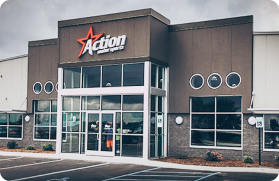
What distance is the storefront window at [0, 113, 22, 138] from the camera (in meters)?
25.9

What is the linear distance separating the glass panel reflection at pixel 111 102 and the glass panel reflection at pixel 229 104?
5.43m

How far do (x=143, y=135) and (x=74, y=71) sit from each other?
231 inches

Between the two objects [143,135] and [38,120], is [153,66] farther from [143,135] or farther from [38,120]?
[38,120]

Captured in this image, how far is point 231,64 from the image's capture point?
1989cm

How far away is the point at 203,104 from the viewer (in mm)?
20594

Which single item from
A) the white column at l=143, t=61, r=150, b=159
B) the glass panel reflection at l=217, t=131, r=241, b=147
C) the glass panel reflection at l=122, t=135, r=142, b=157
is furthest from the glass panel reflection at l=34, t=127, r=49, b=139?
the glass panel reflection at l=217, t=131, r=241, b=147

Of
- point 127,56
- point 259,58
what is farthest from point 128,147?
point 259,58

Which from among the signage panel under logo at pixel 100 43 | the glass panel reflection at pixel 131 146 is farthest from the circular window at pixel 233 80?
the signage panel under logo at pixel 100 43

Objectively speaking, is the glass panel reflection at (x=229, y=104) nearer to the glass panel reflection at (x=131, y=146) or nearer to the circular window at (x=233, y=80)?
the circular window at (x=233, y=80)

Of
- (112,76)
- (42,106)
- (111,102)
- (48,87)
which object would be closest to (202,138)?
(111,102)

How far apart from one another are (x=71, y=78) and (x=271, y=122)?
11395 millimetres

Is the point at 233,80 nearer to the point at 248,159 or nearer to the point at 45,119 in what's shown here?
the point at 248,159

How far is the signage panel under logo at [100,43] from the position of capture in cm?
2048

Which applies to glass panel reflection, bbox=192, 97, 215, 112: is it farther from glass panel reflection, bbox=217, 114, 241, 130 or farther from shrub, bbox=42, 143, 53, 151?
shrub, bbox=42, 143, 53, 151
